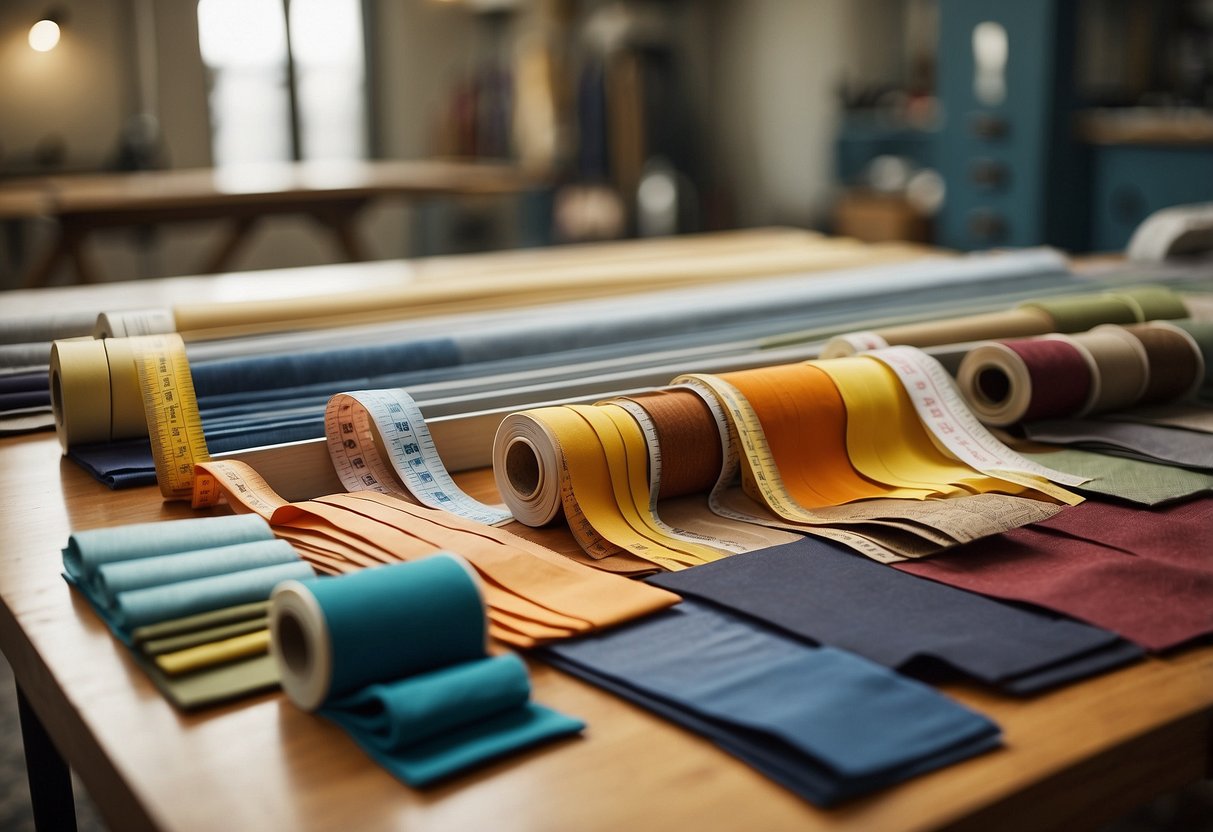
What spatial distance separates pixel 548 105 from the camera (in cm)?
816

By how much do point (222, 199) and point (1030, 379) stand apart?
4.51m

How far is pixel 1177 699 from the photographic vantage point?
35.3 inches

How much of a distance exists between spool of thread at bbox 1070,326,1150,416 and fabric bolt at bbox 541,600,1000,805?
0.80 metres

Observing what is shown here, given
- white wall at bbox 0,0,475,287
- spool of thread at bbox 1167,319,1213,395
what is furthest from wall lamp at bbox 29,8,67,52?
white wall at bbox 0,0,475,287

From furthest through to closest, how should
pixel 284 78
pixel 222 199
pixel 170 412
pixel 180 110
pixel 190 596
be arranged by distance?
pixel 284 78, pixel 180 110, pixel 222 199, pixel 170 412, pixel 190 596

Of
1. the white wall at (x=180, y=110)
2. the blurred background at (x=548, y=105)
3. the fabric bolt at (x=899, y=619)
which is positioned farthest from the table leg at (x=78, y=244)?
the fabric bolt at (x=899, y=619)

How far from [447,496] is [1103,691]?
2.39 ft

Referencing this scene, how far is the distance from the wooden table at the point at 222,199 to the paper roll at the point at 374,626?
466 centimetres

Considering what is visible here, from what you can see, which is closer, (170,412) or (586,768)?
(586,768)

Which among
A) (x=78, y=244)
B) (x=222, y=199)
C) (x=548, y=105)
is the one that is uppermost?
(x=548, y=105)

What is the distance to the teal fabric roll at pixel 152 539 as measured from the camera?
40.9 inches

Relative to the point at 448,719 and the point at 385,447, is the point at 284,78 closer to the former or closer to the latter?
the point at 385,447

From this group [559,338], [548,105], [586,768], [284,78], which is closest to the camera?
[586,768]

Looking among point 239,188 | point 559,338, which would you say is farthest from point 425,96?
point 559,338
